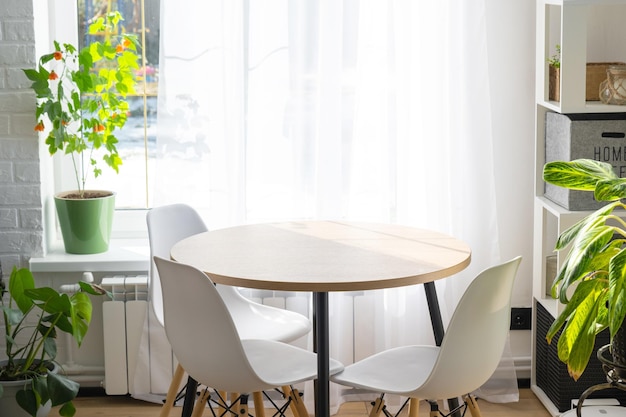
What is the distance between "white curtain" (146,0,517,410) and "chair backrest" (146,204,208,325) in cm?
27

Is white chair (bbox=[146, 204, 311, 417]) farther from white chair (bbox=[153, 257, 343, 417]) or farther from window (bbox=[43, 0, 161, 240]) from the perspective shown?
window (bbox=[43, 0, 161, 240])

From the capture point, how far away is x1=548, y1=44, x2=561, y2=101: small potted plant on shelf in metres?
3.51

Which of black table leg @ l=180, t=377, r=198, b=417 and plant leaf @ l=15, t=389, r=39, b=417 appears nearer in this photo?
black table leg @ l=180, t=377, r=198, b=417

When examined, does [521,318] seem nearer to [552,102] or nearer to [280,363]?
[552,102]

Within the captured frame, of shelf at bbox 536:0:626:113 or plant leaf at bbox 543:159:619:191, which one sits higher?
shelf at bbox 536:0:626:113

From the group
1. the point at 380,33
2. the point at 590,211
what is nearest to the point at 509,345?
the point at 590,211

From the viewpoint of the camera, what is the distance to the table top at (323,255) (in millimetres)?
2588

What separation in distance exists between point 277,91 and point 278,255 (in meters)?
1.02

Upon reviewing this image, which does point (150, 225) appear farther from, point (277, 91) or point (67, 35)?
point (67, 35)

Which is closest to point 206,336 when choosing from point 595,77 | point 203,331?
point 203,331

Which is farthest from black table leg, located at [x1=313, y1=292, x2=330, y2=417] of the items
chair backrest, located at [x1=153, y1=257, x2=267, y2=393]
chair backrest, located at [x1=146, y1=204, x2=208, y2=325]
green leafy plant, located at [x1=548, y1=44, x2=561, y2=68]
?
green leafy plant, located at [x1=548, y1=44, x2=561, y2=68]

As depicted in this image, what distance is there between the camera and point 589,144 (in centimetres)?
338

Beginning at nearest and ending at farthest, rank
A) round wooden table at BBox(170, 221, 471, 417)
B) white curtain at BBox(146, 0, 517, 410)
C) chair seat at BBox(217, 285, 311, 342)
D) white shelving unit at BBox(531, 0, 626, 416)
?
1. round wooden table at BBox(170, 221, 471, 417)
2. chair seat at BBox(217, 285, 311, 342)
3. white shelving unit at BBox(531, 0, 626, 416)
4. white curtain at BBox(146, 0, 517, 410)

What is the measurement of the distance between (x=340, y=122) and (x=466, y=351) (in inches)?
53.1
